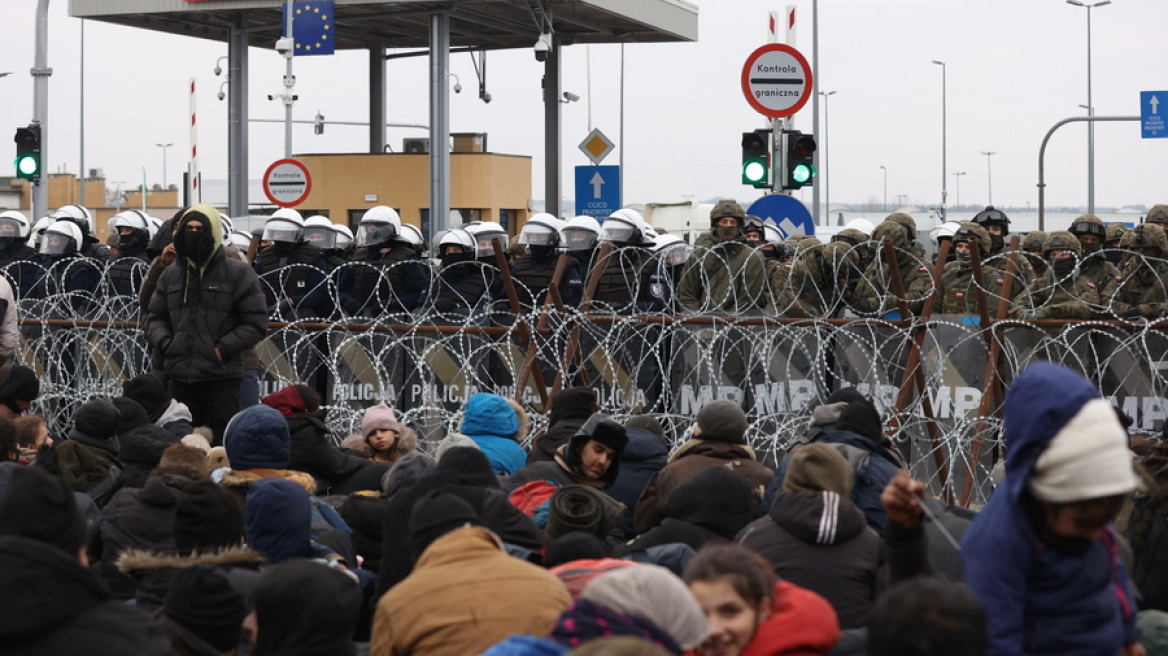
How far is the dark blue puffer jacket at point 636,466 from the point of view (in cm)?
686

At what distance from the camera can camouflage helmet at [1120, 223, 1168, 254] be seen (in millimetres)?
10852

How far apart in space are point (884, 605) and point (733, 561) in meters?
0.83

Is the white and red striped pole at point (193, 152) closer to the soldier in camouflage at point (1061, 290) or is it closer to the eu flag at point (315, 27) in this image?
the eu flag at point (315, 27)

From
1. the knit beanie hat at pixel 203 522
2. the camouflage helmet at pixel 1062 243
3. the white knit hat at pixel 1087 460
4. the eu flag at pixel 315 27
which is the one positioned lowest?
the knit beanie hat at pixel 203 522

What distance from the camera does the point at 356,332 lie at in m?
10.8

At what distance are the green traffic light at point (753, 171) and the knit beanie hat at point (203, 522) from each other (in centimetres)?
824

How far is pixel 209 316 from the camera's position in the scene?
954cm

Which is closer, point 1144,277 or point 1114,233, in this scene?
point 1144,277

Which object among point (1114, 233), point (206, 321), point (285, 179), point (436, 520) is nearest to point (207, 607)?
point (436, 520)

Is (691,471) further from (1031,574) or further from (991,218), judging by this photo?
(991,218)

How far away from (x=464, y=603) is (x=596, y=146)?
12724 mm

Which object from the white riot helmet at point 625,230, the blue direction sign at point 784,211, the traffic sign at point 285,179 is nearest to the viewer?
the white riot helmet at point 625,230

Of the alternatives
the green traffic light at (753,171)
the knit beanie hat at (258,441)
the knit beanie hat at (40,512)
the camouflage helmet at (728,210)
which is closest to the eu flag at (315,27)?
the green traffic light at (753,171)

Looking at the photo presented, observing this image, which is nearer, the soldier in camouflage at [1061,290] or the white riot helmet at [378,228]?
the soldier in camouflage at [1061,290]
